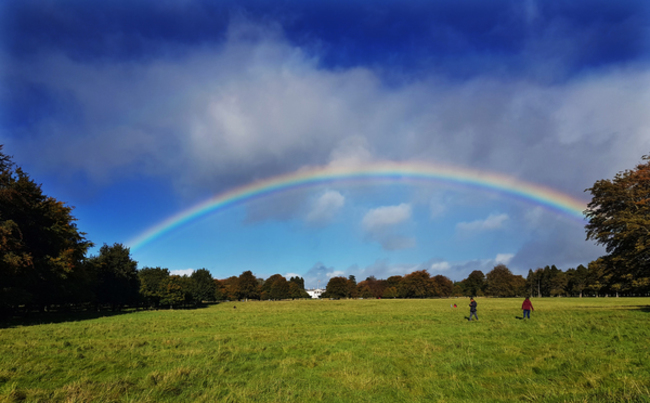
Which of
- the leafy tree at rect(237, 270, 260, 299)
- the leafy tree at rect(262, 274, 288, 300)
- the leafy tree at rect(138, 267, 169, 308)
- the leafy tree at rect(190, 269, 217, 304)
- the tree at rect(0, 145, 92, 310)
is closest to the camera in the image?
the tree at rect(0, 145, 92, 310)

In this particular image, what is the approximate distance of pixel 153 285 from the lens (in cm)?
7881

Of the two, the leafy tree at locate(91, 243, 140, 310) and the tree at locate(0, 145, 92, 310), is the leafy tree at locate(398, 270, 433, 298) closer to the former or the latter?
the leafy tree at locate(91, 243, 140, 310)

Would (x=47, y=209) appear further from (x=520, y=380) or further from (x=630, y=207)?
(x=630, y=207)

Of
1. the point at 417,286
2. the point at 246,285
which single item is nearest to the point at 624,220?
the point at 417,286

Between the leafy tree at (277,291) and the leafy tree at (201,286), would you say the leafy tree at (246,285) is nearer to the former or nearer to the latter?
the leafy tree at (277,291)

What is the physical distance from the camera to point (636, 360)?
1067 centimetres

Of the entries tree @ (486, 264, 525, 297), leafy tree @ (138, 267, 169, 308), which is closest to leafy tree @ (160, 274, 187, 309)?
leafy tree @ (138, 267, 169, 308)

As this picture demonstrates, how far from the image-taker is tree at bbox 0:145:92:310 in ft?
98.5

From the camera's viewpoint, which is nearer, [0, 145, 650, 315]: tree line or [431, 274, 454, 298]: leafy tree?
[0, 145, 650, 315]: tree line

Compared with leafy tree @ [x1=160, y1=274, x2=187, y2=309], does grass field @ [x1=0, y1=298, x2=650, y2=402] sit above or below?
below

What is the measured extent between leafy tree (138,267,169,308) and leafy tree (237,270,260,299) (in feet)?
282

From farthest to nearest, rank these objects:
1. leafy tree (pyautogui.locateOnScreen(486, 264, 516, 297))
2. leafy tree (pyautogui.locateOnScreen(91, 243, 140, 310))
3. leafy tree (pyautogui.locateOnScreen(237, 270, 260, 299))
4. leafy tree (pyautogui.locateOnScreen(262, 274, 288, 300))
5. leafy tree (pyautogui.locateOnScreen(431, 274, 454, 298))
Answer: leafy tree (pyautogui.locateOnScreen(262, 274, 288, 300)), leafy tree (pyautogui.locateOnScreen(431, 274, 454, 298)), leafy tree (pyautogui.locateOnScreen(237, 270, 260, 299)), leafy tree (pyautogui.locateOnScreen(486, 264, 516, 297)), leafy tree (pyautogui.locateOnScreen(91, 243, 140, 310))

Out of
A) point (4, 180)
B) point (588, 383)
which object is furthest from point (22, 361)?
point (4, 180)

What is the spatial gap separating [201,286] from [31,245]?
67.8 metres
